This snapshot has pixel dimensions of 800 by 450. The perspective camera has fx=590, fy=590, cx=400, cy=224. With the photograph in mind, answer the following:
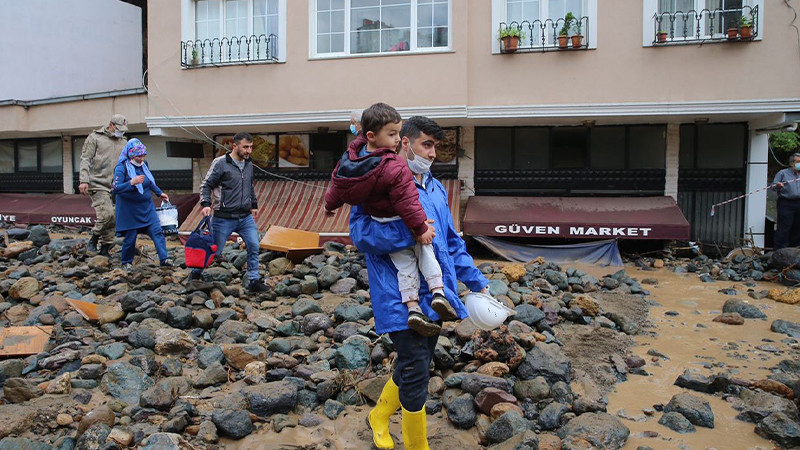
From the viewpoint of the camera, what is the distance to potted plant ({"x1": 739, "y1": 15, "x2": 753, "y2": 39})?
10305 millimetres

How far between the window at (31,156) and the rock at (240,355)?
47.5 feet

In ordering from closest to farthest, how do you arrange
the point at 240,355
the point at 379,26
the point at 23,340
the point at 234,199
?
1. the point at 240,355
2. the point at 23,340
3. the point at 234,199
4. the point at 379,26

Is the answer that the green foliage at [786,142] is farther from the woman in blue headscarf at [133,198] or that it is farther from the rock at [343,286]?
the woman in blue headscarf at [133,198]

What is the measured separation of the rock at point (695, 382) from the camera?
4.69m

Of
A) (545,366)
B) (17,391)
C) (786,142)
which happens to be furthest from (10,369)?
(786,142)

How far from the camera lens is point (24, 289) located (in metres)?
6.81

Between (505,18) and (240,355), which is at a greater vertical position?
(505,18)

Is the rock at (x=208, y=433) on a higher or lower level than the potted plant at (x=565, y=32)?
lower

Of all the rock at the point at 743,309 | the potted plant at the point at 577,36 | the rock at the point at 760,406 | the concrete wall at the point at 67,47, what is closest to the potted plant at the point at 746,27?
the potted plant at the point at 577,36

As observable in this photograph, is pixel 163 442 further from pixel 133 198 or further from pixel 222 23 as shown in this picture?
pixel 222 23

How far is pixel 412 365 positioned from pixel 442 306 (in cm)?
38

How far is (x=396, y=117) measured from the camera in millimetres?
3143

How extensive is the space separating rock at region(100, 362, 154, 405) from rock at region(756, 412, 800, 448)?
4.34m

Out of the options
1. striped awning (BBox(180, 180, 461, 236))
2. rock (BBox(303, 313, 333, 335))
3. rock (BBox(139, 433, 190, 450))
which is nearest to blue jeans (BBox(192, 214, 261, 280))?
rock (BBox(303, 313, 333, 335))
